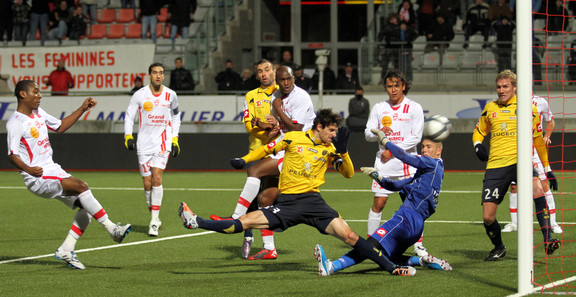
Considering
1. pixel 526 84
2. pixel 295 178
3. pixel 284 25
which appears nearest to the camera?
pixel 526 84

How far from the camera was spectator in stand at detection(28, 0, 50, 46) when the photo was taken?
1172 inches

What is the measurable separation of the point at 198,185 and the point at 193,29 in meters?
11.9

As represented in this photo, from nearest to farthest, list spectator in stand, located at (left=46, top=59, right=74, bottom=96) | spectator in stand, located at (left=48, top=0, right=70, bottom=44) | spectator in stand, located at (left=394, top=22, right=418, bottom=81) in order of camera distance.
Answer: spectator in stand, located at (left=394, top=22, right=418, bottom=81) → spectator in stand, located at (left=46, top=59, right=74, bottom=96) → spectator in stand, located at (left=48, top=0, right=70, bottom=44)

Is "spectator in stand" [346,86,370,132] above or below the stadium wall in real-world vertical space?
above

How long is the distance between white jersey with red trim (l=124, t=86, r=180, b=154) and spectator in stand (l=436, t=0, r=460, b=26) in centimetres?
1699

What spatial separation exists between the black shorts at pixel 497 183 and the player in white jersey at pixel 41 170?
11.9 ft

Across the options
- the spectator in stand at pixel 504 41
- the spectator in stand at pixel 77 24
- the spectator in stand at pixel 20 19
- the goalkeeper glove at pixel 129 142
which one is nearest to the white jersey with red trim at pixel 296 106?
the goalkeeper glove at pixel 129 142

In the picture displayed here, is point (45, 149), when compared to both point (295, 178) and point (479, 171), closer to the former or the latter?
point (295, 178)

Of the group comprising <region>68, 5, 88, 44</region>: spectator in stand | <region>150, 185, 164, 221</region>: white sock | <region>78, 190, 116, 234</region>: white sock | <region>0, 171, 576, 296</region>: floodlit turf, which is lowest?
<region>0, 171, 576, 296</region>: floodlit turf

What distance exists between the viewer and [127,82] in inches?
1029

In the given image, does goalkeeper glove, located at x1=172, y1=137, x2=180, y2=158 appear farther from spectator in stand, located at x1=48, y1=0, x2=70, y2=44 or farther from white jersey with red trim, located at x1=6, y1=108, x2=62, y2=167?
spectator in stand, located at x1=48, y1=0, x2=70, y2=44

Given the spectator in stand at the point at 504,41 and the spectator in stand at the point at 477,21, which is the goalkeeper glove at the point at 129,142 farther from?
the spectator in stand at the point at 477,21

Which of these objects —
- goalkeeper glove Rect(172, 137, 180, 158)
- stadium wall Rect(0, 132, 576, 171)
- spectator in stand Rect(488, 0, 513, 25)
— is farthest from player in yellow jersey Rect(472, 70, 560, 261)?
spectator in stand Rect(488, 0, 513, 25)

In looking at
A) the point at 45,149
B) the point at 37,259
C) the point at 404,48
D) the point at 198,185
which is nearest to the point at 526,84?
the point at 45,149
